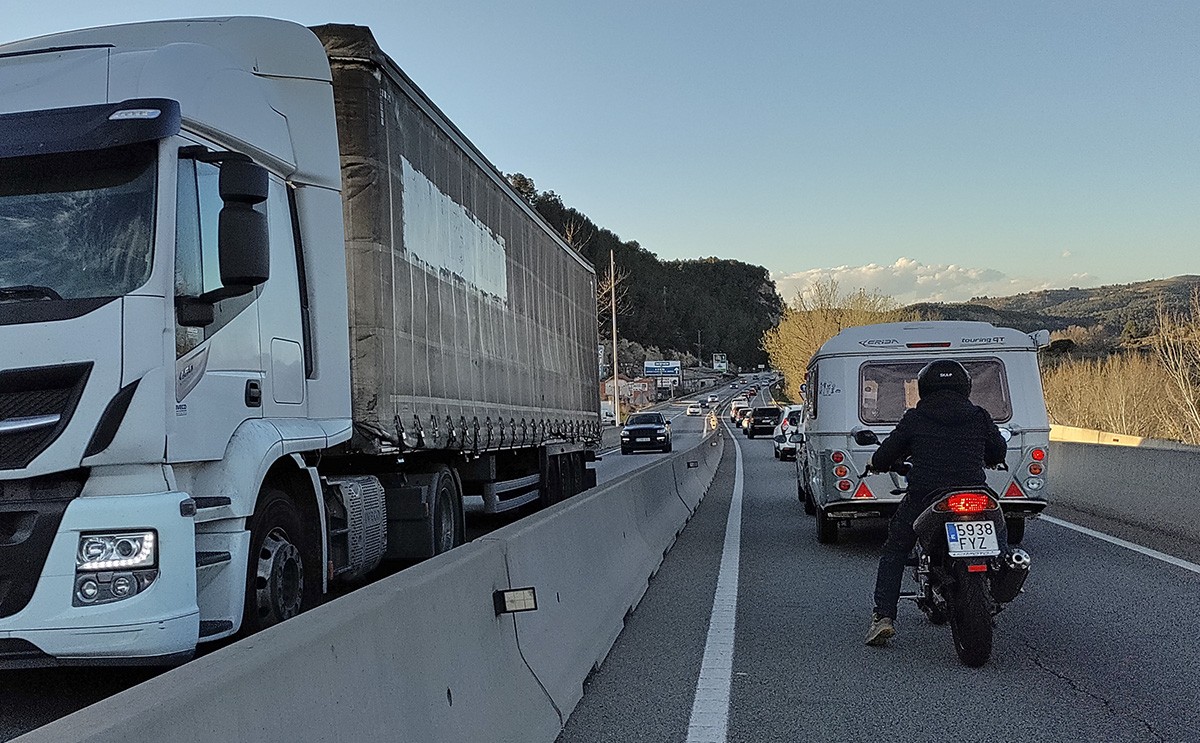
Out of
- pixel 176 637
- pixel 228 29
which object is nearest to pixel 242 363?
pixel 176 637

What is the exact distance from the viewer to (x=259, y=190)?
6012 mm

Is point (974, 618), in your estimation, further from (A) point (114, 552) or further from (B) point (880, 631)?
(A) point (114, 552)

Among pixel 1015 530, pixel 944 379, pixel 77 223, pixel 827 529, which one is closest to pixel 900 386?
pixel 827 529

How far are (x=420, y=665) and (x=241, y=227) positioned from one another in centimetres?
288

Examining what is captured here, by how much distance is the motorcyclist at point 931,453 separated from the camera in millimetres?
7316

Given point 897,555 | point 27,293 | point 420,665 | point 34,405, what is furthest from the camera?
point 897,555

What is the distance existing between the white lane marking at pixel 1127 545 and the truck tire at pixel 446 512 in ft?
20.9

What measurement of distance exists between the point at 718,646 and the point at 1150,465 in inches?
340

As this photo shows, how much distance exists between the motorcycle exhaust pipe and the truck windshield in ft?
15.8

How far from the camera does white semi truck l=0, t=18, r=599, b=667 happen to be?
535cm

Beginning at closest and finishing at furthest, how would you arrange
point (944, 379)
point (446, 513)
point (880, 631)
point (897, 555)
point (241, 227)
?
point (241, 227), point (880, 631), point (897, 555), point (944, 379), point (446, 513)

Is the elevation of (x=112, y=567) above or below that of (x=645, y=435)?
below

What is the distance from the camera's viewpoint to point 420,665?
400cm

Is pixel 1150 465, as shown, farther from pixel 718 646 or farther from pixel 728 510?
pixel 718 646
